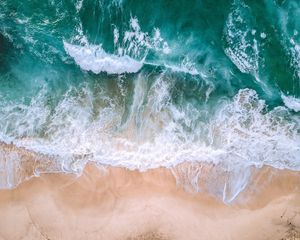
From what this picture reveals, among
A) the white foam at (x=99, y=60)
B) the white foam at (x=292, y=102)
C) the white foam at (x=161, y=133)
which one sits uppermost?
the white foam at (x=292, y=102)

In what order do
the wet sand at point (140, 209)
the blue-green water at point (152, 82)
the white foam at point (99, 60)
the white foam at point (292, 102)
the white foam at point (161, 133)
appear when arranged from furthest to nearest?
the white foam at point (99, 60), the white foam at point (292, 102), the blue-green water at point (152, 82), the white foam at point (161, 133), the wet sand at point (140, 209)

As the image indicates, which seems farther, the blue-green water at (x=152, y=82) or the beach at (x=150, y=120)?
the blue-green water at (x=152, y=82)

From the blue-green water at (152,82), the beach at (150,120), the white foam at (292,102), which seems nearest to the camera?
the beach at (150,120)

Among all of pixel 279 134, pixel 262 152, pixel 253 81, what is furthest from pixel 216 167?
pixel 253 81

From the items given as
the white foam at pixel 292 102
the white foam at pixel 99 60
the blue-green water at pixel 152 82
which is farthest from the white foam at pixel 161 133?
the white foam at pixel 99 60

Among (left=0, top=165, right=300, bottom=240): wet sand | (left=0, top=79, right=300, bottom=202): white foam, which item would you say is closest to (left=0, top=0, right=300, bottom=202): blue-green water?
(left=0, top=79, right=300, bottom=202): white foam

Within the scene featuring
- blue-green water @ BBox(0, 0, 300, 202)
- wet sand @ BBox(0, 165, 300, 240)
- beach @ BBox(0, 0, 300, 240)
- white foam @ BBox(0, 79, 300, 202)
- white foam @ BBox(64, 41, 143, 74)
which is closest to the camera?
wet sand @ BBox(0, 165, 300, 240)

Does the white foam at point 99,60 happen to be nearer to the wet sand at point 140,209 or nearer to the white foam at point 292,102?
the wet sand at point 140,209

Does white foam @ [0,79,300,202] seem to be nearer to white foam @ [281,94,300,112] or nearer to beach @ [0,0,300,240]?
beach @ [0,0,300,240]
